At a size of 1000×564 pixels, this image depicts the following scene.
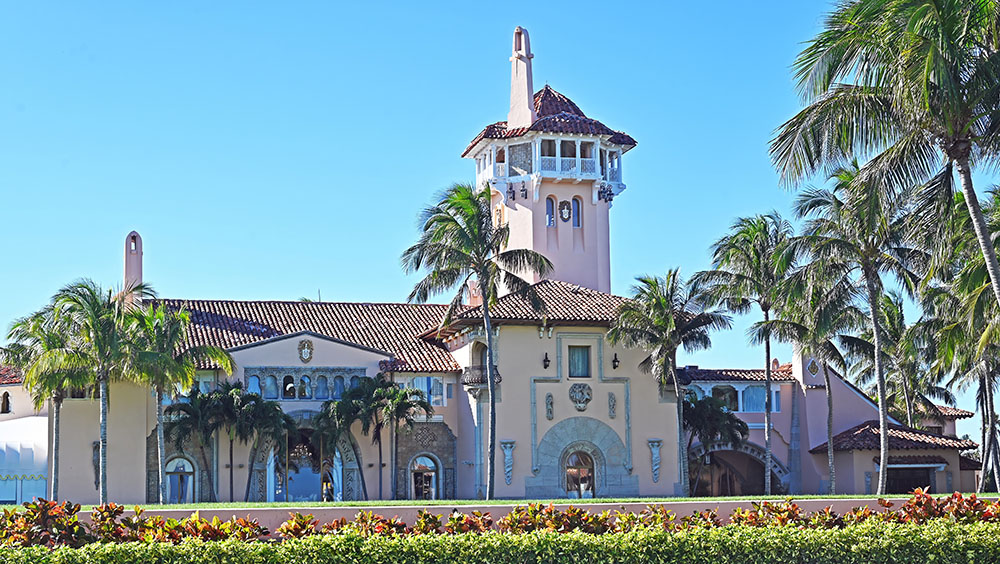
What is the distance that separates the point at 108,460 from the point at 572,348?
1849cm

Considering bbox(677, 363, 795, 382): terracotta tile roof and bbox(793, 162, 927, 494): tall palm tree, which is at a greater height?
bbox(793, 162, 927, 494): tall palm tree

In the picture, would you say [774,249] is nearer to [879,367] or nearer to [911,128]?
[879,367]

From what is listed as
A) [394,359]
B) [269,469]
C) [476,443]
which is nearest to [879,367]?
[476,443]

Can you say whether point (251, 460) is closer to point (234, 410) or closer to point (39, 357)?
point (234, 410)

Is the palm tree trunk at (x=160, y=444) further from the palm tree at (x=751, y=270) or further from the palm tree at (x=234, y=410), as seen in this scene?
the palm tree at (x=751, y=270)

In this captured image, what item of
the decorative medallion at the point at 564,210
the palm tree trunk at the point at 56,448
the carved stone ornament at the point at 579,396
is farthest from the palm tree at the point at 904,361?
the palm tree trunk at the point at 56,448

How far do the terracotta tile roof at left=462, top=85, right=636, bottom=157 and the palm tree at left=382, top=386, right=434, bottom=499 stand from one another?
16316 mm

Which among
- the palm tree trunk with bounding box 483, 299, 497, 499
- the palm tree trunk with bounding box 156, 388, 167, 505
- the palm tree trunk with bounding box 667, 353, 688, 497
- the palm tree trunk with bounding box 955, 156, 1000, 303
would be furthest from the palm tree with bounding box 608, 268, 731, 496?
the palm tree trunk with bounding box 955, 156, 1000, 303

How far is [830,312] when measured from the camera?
46.2m

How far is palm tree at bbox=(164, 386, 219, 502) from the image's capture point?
46.1 m

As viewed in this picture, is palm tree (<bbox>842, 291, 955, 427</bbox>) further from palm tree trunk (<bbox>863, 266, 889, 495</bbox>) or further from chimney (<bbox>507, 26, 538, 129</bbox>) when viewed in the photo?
chimney (<bbox>507, 26, 538, 129</bbox>)

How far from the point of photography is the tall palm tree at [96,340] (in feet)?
141

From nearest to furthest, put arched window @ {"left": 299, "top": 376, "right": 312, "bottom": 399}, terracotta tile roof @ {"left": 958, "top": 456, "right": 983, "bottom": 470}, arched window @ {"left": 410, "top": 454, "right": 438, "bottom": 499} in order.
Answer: arched window @ {"left": 299, "top": 376, "right": 312, "bottom": 399}
arched window @ {"left": 410, "top": 454, "right": 438, "bottom": 499}
terracotta tile roof @ {"left": 958, "top": 456, "right": 983, "bottom": 470}

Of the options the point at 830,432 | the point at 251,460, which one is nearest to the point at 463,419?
the point at 251,460
